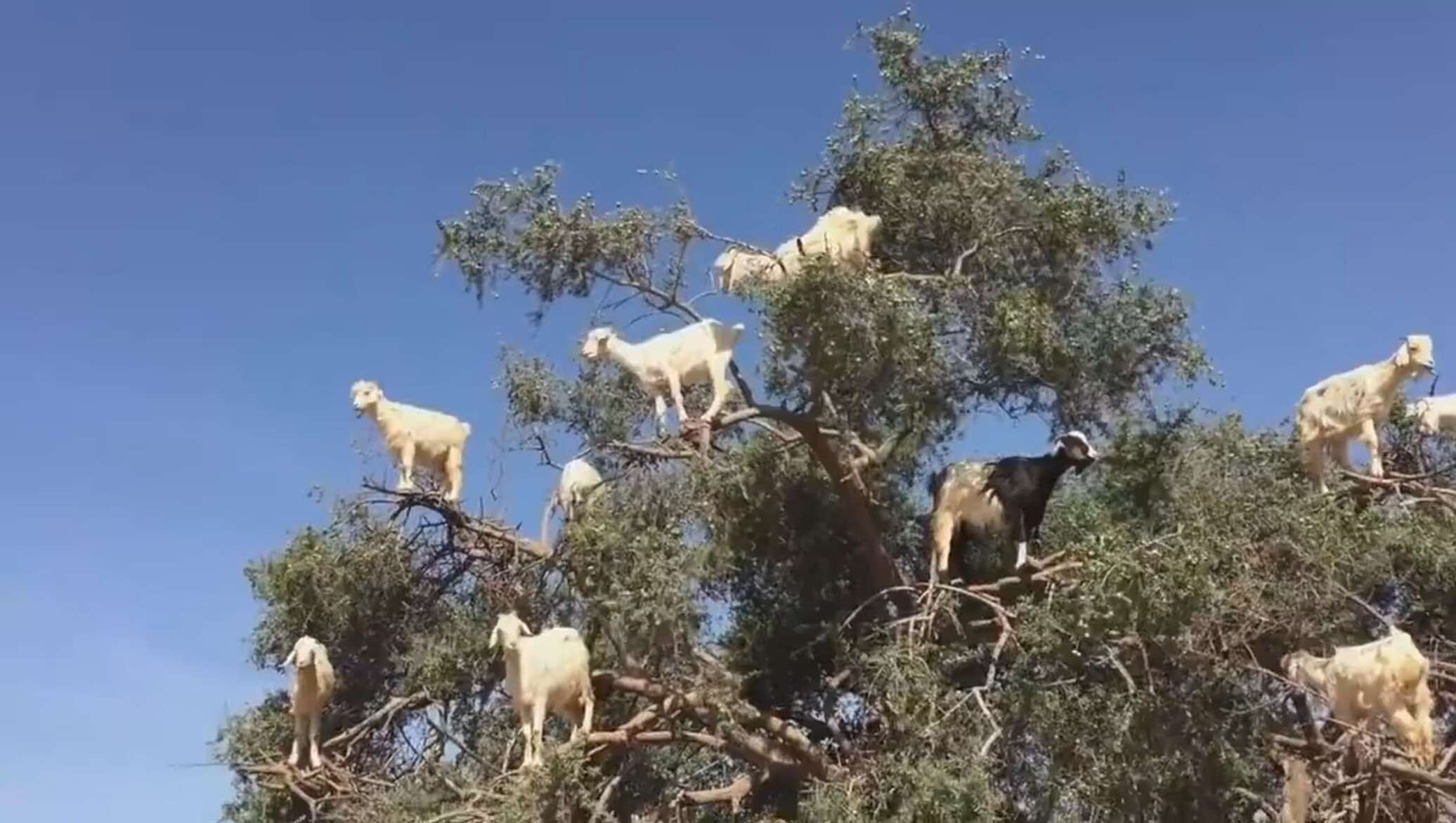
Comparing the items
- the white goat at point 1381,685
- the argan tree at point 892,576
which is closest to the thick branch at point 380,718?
the argan tree at point 892,576

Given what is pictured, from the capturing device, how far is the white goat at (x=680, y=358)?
10250 millimetres

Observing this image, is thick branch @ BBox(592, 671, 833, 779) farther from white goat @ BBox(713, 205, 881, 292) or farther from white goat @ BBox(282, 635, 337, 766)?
white goat @ BBox(713, 205, 881, 292)

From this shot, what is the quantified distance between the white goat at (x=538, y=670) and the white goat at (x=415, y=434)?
1540mm

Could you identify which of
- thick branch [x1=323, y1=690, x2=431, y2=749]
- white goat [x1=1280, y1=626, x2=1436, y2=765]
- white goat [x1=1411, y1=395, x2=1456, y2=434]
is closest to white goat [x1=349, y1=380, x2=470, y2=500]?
thick branch [x1=323, y1=690, x2=431, y2=749]

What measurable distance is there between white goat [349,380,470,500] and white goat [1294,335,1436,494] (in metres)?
5.83

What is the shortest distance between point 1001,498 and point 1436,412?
13.0 ft

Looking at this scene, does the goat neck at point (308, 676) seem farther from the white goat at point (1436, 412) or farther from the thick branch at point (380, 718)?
the white goat at point (1436, 412)

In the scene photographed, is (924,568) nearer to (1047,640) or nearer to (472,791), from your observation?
(1047,640)

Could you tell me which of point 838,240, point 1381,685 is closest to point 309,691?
point 838,240

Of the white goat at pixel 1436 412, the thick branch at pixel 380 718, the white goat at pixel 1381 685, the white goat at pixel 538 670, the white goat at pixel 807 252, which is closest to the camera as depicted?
the white goat at pixel 1381 685

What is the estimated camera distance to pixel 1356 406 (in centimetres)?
1055

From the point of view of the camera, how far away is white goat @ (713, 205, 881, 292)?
9.75m

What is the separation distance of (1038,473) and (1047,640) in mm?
1886

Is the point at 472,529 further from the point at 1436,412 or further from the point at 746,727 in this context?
the point at 1436,412
